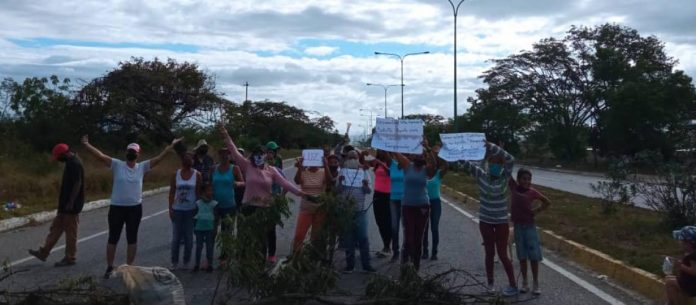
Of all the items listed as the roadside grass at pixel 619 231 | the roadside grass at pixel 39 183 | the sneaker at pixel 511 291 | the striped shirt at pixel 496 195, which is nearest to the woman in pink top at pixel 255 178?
the striped shirt at pixel 496 195

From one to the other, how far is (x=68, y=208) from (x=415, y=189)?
185 inches

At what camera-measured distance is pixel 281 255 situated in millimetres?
10891

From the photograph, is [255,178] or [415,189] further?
[255,178]

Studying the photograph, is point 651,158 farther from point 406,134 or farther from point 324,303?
point 324,303

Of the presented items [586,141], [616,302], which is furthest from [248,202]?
[586,141]

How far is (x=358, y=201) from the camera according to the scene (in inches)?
375

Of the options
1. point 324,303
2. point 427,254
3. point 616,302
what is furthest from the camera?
point 427,254

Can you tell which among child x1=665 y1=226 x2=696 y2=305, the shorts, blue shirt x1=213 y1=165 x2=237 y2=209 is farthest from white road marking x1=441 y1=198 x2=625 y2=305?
blue shirt x1=213 y1=165 x2=237 y2=209

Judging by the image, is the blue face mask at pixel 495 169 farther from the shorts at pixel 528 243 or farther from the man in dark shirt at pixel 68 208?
the man in dark shirt at pixel 68 208

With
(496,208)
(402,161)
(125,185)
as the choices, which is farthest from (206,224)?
(496,208)

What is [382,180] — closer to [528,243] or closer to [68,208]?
[528,243]

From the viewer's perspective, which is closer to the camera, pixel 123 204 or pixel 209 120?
pixel 123 204

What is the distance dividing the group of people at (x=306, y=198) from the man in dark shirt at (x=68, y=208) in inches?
0.5

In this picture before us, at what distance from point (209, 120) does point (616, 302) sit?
37.8 metres
